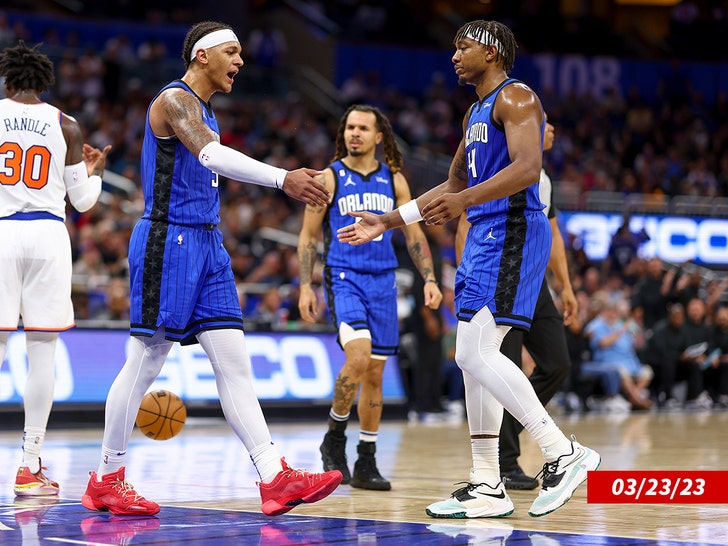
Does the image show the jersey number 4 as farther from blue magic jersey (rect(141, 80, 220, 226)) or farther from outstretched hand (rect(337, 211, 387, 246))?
outstretched hand (rect(337, 211, 387, 246))

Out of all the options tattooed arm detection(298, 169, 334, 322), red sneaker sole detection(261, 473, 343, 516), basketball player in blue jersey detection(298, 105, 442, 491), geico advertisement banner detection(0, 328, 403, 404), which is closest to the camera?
red sneaker sole detection(261, 473, 343, 516)

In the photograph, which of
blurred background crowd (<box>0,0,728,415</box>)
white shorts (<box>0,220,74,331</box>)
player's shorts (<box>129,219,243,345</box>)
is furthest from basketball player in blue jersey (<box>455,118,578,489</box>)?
blurred background crowd (<box>0,0,728,415</box>)

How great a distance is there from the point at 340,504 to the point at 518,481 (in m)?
1.42

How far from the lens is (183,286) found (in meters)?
5.86

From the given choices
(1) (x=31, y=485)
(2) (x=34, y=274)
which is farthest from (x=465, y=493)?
(2) (x=34, y=274)

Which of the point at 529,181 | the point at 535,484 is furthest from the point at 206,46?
the point at 535,484

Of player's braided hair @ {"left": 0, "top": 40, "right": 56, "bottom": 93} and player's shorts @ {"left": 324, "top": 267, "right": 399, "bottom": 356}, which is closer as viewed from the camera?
player's braided hair @ {"left": 0, "top": 40, "right": 56, "bottom": 93}

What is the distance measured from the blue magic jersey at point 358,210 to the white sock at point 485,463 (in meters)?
1.98

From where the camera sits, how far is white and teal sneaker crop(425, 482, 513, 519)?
5941 mm

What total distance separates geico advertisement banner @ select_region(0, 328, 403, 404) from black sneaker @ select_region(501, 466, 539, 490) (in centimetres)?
599

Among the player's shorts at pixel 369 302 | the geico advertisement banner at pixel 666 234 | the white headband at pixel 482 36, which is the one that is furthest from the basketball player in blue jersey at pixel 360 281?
the geico advertisement banner at pixel 666 234

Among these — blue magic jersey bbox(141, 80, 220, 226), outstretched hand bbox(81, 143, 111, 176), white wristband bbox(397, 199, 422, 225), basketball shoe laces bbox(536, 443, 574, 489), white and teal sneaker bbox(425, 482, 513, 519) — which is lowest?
white and teal sneaker bbox(425, 482, 513, 519)

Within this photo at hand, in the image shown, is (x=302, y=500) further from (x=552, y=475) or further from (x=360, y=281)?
(x=360, y=281)
